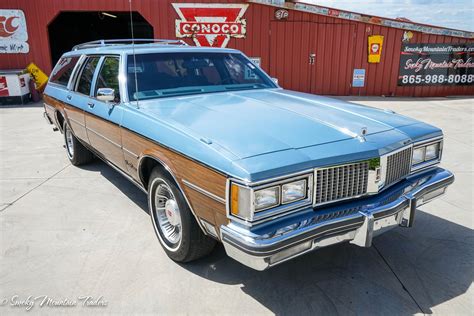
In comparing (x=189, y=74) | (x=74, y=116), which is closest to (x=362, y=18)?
(x=189, y=74)

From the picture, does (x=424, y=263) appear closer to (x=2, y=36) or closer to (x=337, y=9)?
(x=337, y=9)

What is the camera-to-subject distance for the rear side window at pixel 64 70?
4.96m

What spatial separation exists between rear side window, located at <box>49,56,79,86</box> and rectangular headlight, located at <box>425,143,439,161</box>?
432cm

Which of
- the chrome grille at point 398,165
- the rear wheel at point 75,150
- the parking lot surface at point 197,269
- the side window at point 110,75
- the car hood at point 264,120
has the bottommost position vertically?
the parking lot surface at point 197,269

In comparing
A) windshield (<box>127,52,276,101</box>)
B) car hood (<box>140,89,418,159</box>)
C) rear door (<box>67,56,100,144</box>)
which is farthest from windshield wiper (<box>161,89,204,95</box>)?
rear door (<box>67,56,100,144</box>)

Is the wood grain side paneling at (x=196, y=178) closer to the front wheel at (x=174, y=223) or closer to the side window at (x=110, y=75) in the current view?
the front wheel at (x=174, y=223)

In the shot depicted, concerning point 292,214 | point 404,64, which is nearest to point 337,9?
point 404,64

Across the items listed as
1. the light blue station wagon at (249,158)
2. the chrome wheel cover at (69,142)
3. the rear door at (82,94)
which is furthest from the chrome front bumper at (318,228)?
the chrome wheel cover at (69,142)

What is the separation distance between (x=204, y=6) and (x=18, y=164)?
29.3 ft

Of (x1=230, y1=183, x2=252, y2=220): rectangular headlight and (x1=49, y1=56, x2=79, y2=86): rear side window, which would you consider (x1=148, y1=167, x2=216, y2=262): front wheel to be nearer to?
(x1=230, y1=183, x2=252, y2=220): rectangular headlight

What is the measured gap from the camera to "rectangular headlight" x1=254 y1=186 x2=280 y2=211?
2.12 meters

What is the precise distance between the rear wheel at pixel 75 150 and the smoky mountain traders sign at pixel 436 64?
39.2 ft

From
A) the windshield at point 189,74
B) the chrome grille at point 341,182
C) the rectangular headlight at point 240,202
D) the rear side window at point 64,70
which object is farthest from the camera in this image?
the rear side window at point 64,70

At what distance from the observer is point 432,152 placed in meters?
3.06
